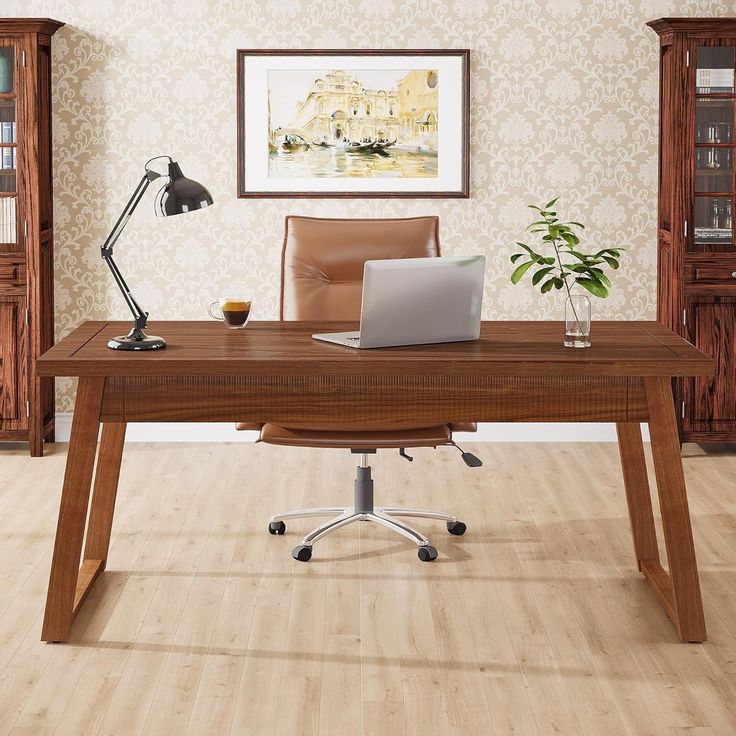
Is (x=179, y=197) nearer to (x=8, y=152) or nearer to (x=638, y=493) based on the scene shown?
(x=638, y=493)

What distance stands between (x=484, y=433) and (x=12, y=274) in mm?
2166

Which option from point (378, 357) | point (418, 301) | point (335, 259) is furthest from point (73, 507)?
point (335, 259)

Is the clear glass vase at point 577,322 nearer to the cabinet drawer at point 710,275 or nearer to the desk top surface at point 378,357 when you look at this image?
the desk top surface at point 378,357

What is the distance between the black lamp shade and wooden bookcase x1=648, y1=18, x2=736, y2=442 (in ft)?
7.98

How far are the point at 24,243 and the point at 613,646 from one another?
120 inches

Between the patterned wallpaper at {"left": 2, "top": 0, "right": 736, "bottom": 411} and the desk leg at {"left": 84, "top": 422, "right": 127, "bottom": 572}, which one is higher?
the patterned wallpaper at {"left": 2, "top": 0, "right": 736, "bottom": 411}

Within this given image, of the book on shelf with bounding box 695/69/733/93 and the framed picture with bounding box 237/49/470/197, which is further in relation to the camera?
the framed picture with bounding box 237/49/470/197

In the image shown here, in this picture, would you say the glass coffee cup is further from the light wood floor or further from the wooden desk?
the light wood floor

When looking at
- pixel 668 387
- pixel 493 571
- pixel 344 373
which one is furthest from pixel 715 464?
pixel 344 373

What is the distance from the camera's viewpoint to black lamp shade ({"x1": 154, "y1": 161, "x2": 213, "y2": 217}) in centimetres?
278

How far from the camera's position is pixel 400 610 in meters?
2.93

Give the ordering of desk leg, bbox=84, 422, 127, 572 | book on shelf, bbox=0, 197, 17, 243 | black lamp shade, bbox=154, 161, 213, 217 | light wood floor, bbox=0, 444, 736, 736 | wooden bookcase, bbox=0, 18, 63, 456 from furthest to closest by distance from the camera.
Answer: book on shelf, bbox=0, 197, 17, 243 < wooden bookcase, bbox=0, 18, 63, 456 < desk leg, bbox=84, 422, 127, 572 < black lamp shade, bbox=154, 161, 213, 217 < light wood floor, bbox=0, 444, 736, 736

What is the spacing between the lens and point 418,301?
2.79 m

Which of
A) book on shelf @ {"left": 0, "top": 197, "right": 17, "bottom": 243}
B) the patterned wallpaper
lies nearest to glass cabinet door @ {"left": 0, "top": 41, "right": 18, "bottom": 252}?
book on shelf @ {"left": 0, "top": 197, "right": 17, "bottom": 243}
